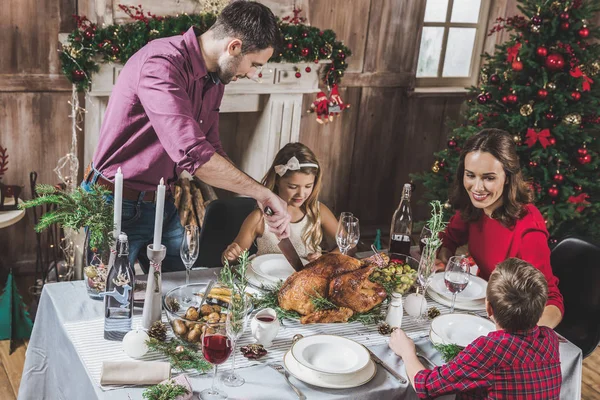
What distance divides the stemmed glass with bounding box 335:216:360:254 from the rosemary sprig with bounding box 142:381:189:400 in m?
0.85

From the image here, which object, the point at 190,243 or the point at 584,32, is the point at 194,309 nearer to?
the point at 190,243

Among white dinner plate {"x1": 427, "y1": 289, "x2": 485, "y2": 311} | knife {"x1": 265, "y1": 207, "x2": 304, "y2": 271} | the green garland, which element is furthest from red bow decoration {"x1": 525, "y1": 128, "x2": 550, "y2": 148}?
knife {"x1": 265, "y1": 207, "x2": 304, "y2": 271}

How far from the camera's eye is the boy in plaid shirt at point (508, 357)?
164cm

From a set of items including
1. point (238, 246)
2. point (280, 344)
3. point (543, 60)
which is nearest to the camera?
point (280, 344)

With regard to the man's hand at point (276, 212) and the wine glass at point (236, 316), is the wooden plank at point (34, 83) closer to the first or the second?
the man's hand at point (276, 212)

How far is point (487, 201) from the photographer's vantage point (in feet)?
8.07

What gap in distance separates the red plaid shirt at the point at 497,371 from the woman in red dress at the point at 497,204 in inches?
28.6

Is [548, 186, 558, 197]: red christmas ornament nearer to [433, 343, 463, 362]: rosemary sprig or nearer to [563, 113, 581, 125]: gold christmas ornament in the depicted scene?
[563, 113, 581, 125]: gold christmas ornament

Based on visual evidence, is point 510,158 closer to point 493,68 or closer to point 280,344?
point 280,344

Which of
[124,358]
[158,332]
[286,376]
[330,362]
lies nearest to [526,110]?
[330,362]

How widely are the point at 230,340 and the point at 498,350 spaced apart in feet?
2.16

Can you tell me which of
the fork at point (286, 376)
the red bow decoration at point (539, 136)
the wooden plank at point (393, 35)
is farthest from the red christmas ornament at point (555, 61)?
the fork at point (286, 376)

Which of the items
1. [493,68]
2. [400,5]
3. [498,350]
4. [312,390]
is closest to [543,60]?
[493,68]

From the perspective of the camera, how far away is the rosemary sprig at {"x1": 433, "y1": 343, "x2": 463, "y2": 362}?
183 cm
